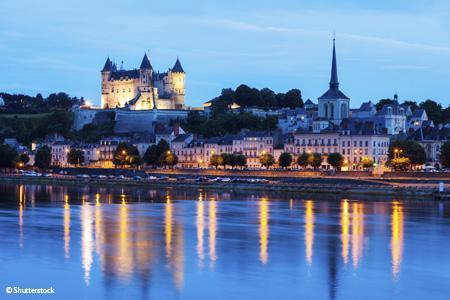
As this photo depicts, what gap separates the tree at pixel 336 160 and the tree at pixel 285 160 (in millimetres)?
3726

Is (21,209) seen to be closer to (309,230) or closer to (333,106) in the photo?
(309,230)

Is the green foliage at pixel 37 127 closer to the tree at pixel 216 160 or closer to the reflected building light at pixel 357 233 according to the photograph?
the tree at pixel 216 160

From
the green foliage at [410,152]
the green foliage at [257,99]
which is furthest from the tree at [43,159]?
→ the green foliage at [410,152]

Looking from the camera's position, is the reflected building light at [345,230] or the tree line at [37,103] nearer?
the reflected building light at [345,230]

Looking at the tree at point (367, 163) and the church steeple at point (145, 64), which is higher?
the church steeple at point (145, 64)

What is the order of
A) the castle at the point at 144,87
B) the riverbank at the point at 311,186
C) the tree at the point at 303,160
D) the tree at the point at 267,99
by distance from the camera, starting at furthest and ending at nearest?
the castle at the point at 144,87, the tree at the point at 267,99, the tree at the point at 303,160, the riverbank at the point at 311,186

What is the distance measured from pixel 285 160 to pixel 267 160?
2.16 meters

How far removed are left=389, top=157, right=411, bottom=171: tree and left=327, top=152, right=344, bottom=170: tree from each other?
4.62 metres

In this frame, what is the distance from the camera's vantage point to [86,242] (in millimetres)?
26297

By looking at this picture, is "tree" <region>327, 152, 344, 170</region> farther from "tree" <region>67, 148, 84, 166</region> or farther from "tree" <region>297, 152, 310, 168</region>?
"tree" <region>67, 148, 84, 166</region>

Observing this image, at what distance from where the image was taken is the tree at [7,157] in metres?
79.6

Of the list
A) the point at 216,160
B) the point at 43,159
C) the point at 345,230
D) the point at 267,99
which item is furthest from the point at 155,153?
the point at 345,230

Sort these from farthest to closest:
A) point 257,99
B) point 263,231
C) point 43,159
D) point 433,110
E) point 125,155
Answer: point 257,99 < point 433,110 < point 43,159 < point 125,155 < point 263,231

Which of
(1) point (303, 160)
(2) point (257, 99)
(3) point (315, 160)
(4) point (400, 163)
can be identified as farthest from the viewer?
(2) point (257, 99)
